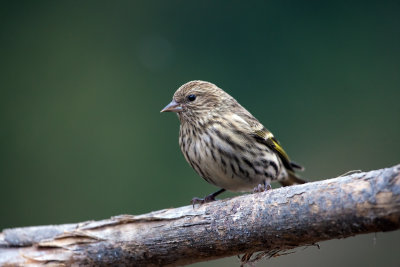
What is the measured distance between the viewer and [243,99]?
6773 millimetres

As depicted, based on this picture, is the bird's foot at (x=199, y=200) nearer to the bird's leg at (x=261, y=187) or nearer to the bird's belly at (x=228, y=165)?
the bird's belly at (x=228, y=165)

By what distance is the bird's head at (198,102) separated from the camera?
4387 millimetres

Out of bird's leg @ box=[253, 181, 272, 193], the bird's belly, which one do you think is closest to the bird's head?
the bird's belly

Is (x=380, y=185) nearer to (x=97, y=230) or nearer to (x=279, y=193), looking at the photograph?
(x=279, y=193)

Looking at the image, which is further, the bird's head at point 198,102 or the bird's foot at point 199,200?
the bird's head at point 198,102

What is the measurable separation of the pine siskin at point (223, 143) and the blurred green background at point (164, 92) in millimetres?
2279

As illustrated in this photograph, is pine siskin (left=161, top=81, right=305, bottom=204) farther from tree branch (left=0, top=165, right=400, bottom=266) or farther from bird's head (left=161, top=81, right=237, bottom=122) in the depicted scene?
tree branch (left=0, top=165, right=400, bottom=266)

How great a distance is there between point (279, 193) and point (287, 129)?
3.71 meters

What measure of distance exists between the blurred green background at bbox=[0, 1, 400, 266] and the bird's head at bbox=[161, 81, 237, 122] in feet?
7.19

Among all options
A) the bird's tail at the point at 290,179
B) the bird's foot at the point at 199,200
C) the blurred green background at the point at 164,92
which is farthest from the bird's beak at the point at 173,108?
the blurred green background at the point at 164,92

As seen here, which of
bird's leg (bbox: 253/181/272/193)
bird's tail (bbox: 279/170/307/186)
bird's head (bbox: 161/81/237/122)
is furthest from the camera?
bird's tail (bbox: 279/170/307/186)

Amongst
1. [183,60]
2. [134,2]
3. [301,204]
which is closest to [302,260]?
[183,60]

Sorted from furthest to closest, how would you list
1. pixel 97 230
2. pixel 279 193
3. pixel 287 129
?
pixel 287 129 → pixel 97 230 → pixel 279 193

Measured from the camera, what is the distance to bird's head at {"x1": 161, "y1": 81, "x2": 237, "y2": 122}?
4.39m
